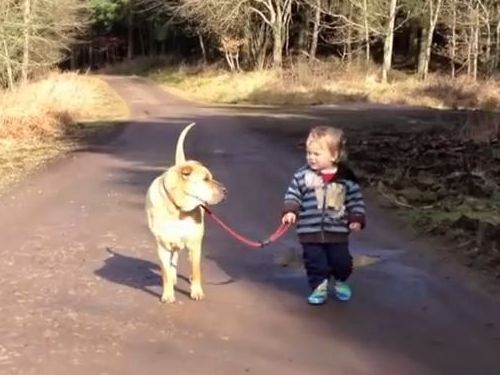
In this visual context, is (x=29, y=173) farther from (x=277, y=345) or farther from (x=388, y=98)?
(x=388, y=98)

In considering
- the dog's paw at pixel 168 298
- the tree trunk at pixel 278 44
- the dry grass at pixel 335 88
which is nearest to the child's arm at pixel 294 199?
the dog's paw at pixel 168 298

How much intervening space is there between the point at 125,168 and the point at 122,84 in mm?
45326

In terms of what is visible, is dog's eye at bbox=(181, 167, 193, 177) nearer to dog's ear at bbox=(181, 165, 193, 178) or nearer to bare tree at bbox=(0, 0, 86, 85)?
dog's ear at bbox=(181, 165, 193, 178)

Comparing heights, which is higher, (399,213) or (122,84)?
(399,213)

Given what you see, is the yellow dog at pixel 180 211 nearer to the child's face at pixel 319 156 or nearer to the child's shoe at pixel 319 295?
the child's face at pixel 319 156

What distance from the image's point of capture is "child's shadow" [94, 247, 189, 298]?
8281 mm

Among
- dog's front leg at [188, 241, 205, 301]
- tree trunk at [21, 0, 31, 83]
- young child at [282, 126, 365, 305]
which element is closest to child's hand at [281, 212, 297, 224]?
young child at [282, 126, 365, 305]

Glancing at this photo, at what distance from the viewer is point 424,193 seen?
42.4 feet

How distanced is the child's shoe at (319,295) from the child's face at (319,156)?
916mm

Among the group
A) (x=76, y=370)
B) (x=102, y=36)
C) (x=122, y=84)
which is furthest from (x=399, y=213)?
(x=102, y=36)

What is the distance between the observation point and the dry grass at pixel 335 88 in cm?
4141

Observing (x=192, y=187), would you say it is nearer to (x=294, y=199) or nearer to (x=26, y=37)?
(x=294, y=199)

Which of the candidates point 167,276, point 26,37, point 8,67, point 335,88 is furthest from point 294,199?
point 335,88

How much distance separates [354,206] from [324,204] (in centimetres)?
23
